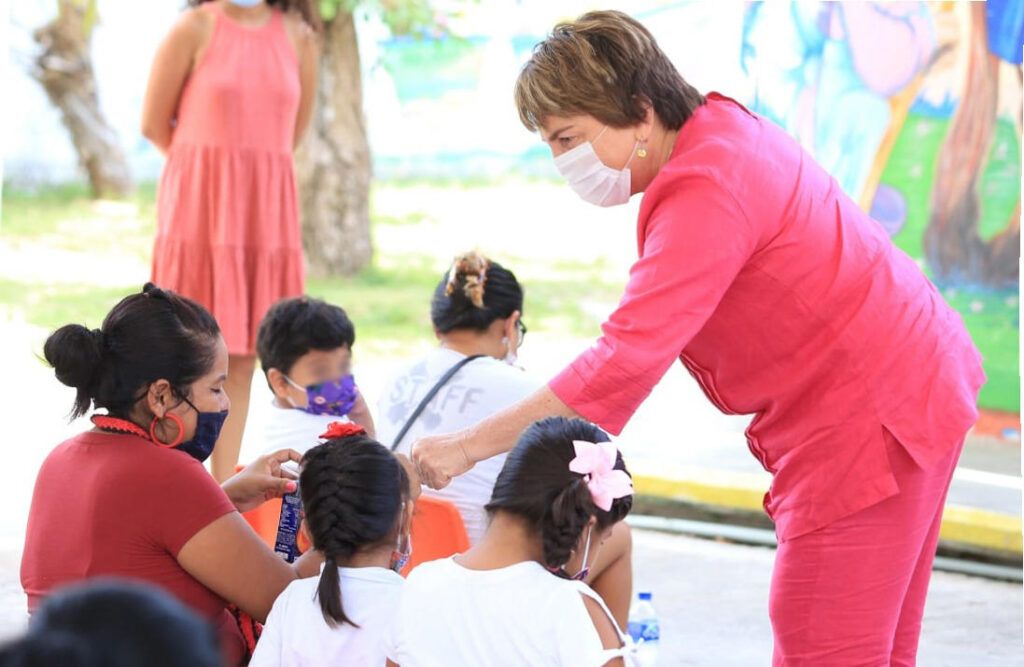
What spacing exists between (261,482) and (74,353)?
0.58m

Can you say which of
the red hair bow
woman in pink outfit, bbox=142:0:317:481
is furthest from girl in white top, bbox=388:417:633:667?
woman in pink outfit, bbox=142:0:317:481

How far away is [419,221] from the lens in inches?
618

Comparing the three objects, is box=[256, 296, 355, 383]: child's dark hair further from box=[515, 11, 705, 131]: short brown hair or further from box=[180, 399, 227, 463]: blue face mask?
box=[515, 11, 705, 131]: short brown hair

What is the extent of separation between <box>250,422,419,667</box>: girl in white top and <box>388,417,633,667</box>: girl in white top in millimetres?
124

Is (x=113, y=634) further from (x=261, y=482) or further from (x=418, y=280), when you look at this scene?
(x=418, y=280)

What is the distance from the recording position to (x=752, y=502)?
6121 millimetres

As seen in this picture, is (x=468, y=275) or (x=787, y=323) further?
(x=468, y=275)

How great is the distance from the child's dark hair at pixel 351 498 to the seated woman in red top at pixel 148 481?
148 mm

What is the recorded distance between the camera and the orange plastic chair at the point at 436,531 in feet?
11.2

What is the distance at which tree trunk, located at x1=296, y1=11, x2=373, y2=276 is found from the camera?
39.5ft

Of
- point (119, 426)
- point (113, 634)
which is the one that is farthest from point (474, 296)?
point (113, 634)

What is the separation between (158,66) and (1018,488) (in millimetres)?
4180

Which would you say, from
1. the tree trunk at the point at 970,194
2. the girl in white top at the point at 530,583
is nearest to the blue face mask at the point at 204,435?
the girl in white top at the point at 530,583

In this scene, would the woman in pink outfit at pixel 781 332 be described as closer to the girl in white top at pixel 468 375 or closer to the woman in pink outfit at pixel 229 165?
the girl in white top at pixel 468 375
